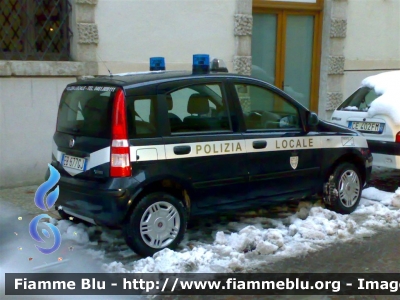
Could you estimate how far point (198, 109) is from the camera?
5.46m

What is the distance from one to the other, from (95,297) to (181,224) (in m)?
1.18

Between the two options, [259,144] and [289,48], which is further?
[289,48]

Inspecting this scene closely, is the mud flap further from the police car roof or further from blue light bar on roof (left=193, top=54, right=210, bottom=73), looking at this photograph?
blue light bar on roof (left=193, top=54, right=210, bottom=73)

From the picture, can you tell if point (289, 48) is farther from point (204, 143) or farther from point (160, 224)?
point (160, 224)

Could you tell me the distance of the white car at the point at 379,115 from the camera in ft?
24.4

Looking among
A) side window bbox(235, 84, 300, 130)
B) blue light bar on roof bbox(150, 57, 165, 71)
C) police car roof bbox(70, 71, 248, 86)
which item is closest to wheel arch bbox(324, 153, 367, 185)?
side window bbox(235, 84, 300, 130)

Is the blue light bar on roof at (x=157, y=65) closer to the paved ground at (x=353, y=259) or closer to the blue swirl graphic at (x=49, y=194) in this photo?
the blue swirl graphic at (x=49, y=194)

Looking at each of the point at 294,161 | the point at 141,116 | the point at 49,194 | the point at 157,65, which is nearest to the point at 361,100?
the point at 294,161

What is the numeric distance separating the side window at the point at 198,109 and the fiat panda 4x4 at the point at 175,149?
0.01 m

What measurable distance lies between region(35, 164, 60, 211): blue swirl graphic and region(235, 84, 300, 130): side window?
204cm

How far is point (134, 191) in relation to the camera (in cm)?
488

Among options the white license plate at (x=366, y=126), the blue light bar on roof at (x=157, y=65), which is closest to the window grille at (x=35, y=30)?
the blue light bar on roof at (x=157, y=65)

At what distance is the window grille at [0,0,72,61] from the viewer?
26.6 feet

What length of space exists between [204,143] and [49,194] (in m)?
1.57
